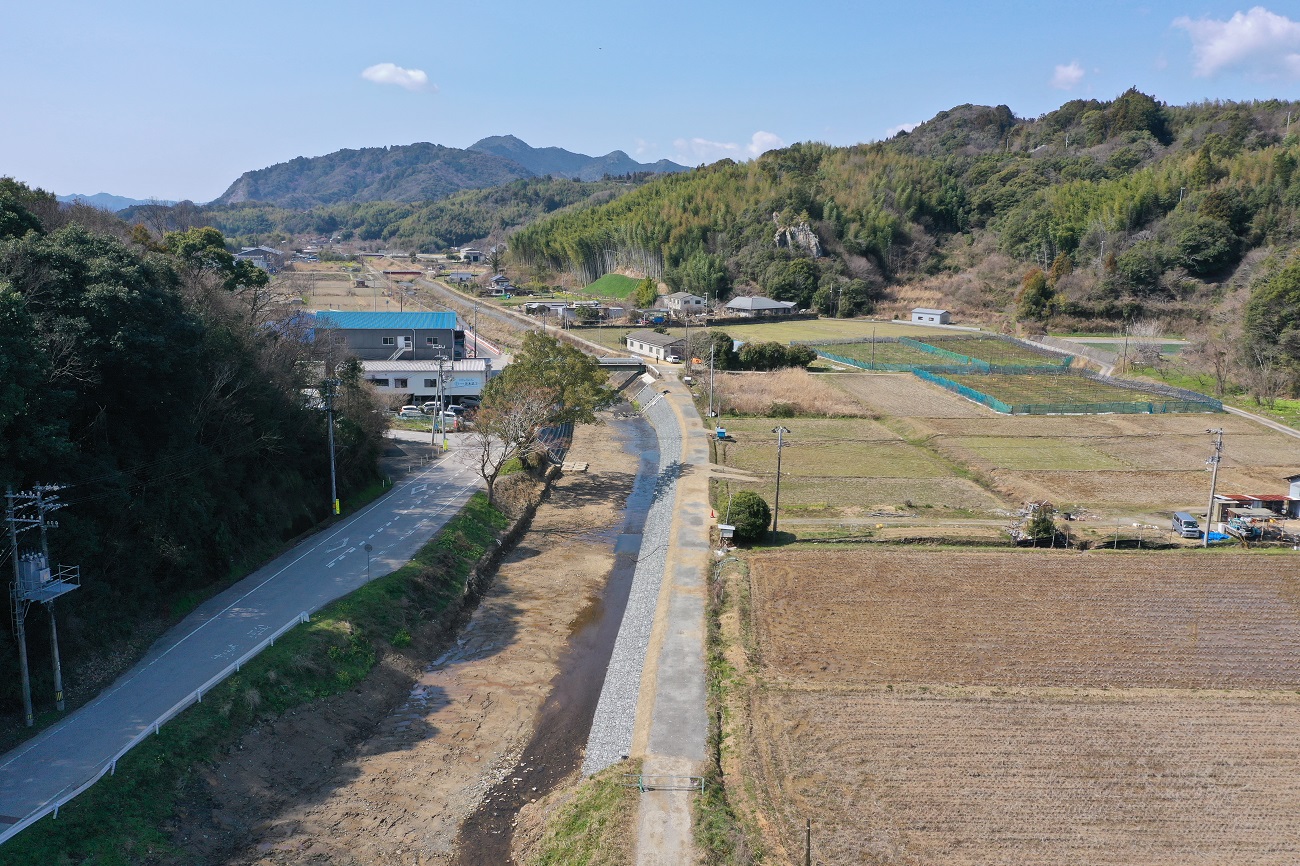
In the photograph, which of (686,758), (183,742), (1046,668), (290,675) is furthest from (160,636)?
(1046,668)

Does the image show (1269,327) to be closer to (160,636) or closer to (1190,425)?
(1190,425)

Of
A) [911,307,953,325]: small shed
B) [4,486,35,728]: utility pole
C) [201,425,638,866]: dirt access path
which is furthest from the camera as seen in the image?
[911,307,953,325]: small shed

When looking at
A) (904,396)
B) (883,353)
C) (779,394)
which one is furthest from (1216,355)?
(779,394)

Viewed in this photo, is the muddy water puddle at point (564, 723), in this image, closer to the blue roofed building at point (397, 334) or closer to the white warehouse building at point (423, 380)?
the white warehouse building at point (423, 380)

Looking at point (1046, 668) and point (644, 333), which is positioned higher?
point (644, 333)

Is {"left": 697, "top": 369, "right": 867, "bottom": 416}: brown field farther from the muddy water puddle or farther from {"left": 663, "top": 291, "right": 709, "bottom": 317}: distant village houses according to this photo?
{"left": 663, "top": 291, "right": 709, "bottom": 317}: distant village houses

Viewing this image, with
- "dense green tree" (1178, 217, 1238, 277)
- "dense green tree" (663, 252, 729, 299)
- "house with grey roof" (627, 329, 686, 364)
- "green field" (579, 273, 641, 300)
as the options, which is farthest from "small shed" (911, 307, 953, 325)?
"green field" (579, 273, 641, 300)
